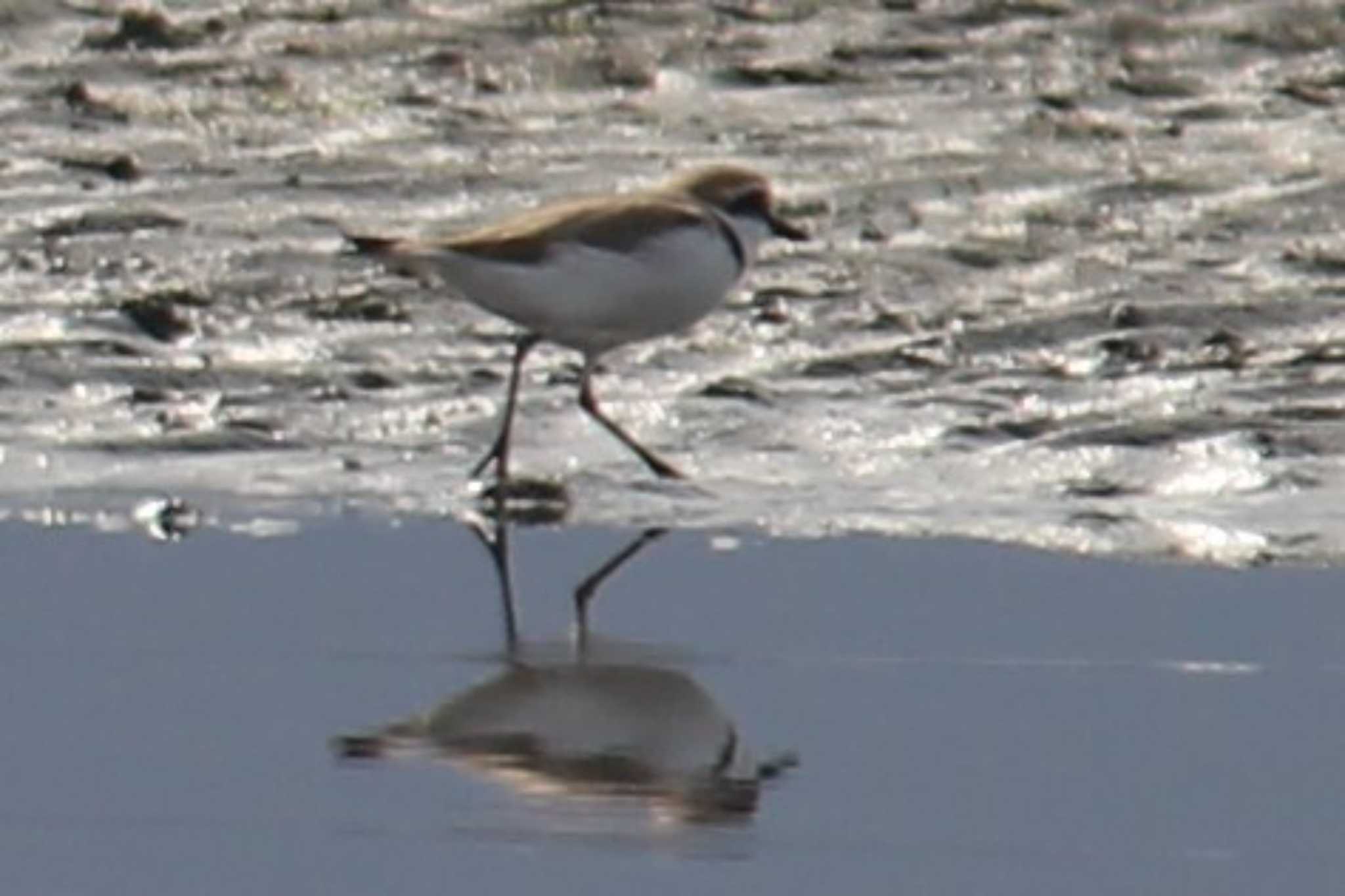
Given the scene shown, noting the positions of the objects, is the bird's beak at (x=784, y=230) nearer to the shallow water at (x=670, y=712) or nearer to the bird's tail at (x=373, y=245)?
the bird's tail at (x=373, y=245)

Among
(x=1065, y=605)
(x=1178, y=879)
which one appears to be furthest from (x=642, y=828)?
(x=1065, y=605)

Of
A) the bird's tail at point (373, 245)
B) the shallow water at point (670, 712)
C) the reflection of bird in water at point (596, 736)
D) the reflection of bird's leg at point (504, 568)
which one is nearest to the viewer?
the shallow water at point (670, 712)

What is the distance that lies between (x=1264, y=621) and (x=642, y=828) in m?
1.92

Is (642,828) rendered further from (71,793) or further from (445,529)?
(445,529)

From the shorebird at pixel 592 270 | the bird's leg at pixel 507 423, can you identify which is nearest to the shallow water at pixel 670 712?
the bird's leg at pixel 507 423

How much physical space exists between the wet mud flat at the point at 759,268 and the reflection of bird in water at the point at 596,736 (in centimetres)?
147

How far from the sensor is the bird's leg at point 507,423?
35.7ft

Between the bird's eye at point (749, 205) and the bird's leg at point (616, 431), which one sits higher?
the bird's eye at point (749, 205)

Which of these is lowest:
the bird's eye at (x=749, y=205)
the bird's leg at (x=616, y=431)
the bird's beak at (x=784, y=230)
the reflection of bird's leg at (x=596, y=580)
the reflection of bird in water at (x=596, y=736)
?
the reflection of bird in water at (x=596, y=736)

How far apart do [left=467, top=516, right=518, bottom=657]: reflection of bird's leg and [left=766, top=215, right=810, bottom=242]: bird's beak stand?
1164mm

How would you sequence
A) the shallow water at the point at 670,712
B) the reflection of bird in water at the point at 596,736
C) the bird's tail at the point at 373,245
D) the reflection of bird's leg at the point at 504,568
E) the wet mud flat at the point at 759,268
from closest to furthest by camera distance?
the shallow water at the point at 670,712
the reflection of bird in water at the point at 596,736
the reflection of bird's leg at the point at 504,568
the bird's tail at the point at 373,245
the wet mud flat at the point at 759,268

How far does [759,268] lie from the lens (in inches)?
503

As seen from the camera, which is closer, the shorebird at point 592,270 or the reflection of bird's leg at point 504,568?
the reflection of bird's leg at point 504,568

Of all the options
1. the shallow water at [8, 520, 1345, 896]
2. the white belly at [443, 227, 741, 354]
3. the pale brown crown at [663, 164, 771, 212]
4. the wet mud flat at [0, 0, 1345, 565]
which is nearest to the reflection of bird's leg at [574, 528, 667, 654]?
the shallow water at [8, 520, 1345, 896]
